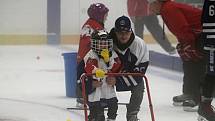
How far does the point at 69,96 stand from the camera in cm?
443

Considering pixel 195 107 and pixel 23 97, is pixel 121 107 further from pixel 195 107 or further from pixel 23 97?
pixel 23 97

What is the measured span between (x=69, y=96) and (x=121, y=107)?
2.25 feet

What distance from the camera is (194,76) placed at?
3.92m

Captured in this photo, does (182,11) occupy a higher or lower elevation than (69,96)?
higher

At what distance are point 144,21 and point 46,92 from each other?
2.91 m

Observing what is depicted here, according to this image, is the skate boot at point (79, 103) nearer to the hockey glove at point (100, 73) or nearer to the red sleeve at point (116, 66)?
the red sleeve at point (116, 66)

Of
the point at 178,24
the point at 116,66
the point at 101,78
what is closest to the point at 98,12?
the point at 178,24

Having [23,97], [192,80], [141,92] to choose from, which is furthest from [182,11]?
[23,97]

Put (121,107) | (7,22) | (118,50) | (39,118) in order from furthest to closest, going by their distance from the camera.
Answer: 1. (7,22)
2. (121,107)
3. (39,118)
4. (118,50)

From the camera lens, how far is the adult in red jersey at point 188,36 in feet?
→ 11.9

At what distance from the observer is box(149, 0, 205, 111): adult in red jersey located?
11.9 ft

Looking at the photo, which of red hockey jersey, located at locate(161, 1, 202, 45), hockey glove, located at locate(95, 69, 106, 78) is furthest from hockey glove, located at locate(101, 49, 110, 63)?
red hockey jersey, located at locate(161, 1, 202, 45)

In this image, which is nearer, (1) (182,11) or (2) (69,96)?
(1) (182,11)

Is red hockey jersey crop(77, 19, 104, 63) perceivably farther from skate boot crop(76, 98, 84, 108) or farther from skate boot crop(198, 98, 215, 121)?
skate boot crop(198, 98, 215, 121)
